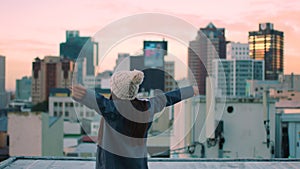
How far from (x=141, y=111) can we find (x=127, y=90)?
143 mm

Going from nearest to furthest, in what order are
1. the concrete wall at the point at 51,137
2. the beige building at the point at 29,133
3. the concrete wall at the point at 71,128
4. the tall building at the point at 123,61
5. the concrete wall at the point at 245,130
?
the tall building at the point at 123,61
the concrete wall at the point at 245,130
the beige building at the point at 29,133
the concrete wall at the point at 51,137
the concrete wall at the point at 71,128

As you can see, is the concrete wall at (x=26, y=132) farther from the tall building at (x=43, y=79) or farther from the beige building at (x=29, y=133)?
the tall building at (x=43, y=79)

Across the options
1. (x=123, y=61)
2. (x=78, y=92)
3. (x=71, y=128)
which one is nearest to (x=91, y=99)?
(x=78, y=92)

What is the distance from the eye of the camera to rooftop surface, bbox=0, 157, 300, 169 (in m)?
3.61

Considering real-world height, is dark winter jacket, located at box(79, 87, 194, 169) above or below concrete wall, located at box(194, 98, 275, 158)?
above

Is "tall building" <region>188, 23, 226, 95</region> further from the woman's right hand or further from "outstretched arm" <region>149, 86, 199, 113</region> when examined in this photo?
the woman's right hand

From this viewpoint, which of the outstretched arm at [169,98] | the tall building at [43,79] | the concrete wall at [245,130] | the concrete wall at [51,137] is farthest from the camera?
the tall building at [43,79]

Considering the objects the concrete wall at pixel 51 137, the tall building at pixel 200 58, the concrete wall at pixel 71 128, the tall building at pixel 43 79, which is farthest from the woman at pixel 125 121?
the tall building at pixel 43 79

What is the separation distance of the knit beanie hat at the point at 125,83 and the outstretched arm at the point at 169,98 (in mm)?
158

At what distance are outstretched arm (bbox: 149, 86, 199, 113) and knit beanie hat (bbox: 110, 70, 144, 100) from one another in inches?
6.2

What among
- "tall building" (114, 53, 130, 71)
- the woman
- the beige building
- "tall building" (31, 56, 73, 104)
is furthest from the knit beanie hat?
"tall building" (31, 56, 73, 104)

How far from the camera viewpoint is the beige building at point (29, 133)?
1095 cm

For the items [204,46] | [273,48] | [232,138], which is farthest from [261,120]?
[273,48]

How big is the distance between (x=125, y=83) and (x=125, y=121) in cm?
18
